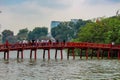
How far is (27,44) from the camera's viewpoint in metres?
91.8

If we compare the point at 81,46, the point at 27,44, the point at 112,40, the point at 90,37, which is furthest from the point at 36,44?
the point at 90,37

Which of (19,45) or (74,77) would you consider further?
(19,45)

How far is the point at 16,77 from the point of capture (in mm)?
54344

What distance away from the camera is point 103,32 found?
436 ft

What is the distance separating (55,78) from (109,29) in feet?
254

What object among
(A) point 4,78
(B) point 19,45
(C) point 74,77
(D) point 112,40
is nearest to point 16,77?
(A) point 4,78

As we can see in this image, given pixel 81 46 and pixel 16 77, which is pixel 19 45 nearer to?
pixel 81 46

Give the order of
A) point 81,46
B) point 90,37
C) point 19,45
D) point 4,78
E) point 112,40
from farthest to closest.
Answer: point 90,37 < point 112,40 < point 81,46 < point 19,45 < point 4,78

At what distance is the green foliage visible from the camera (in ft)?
407

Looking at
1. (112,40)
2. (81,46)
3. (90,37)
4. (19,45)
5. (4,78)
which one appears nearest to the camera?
(4,78)

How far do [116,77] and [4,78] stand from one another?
12477mm

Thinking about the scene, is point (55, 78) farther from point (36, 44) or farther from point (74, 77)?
point (36, 44)

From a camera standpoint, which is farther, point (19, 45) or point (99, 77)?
point (19, 45)

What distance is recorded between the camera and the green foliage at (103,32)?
124 m
